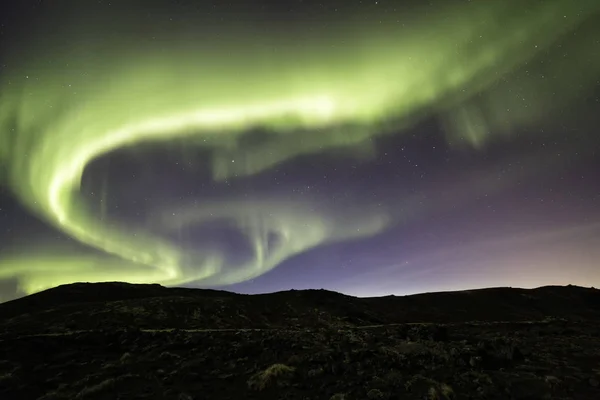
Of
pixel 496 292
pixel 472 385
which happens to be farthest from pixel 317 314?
pixel 496 292

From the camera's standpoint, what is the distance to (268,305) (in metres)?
53.6

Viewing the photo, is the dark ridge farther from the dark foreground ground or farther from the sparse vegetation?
the sparse vegetation

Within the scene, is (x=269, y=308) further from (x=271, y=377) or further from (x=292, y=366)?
(x=271, y=377)

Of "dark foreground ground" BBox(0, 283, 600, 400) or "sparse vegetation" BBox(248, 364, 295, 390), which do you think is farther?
"sparse vegetation" BBox(248, 364, 295, 390)

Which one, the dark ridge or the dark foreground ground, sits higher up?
the dark ridge

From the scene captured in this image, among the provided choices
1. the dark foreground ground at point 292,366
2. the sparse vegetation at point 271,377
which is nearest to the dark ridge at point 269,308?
the dark foreground ground at point 292,366

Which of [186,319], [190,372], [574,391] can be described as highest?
[186,319]

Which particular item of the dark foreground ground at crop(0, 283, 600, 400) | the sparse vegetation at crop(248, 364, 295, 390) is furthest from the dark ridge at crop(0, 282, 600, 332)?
the sparse vegetation at crop(248, 364, 295, 390)

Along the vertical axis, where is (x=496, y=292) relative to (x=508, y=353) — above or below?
above

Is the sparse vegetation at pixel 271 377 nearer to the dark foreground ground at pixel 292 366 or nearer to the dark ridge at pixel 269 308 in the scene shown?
the dark foreground ground at pixel 292 366

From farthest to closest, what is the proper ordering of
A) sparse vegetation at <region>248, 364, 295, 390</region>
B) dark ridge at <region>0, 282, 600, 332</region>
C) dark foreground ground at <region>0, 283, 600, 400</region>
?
dark ridge at <region>0, 282, 600, 332</region> < sparse vegetation at <region>248, 364, 295, 390</region> < dark foreground ground at <region>0, 283, 600, 400</region>

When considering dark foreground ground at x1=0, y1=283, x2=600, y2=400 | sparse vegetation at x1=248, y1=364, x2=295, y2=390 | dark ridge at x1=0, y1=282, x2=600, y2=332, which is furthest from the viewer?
dark ridge at x1=0, y1=282, x2=600, y2=332

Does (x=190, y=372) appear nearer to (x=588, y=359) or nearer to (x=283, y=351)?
(x=283, y=351)

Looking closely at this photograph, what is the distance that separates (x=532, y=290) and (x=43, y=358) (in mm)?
88307
